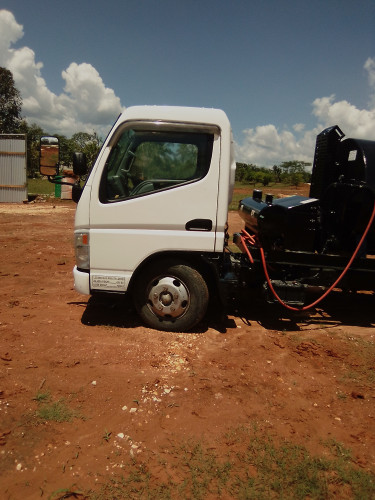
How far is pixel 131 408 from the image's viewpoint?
2961mm

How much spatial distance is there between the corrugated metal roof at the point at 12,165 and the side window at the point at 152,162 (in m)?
16.0

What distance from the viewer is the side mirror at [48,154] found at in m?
3.76

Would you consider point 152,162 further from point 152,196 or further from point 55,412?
point 55,412

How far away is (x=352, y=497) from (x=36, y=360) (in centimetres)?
295

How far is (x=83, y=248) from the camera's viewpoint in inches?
161

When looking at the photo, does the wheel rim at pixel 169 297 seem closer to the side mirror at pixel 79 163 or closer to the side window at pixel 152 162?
the side window at pixel 152 162

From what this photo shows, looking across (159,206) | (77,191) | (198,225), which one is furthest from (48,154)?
(198,225)

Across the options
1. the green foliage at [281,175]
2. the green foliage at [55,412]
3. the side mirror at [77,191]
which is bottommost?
the green foliage at [55,412]

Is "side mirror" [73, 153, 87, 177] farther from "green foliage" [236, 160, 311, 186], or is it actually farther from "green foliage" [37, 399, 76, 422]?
"green foliage" [236, 160, 311, 186]

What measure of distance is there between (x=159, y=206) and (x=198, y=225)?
1.59 feet

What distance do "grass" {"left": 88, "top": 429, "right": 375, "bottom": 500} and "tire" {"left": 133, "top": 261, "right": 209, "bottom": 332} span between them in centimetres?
172

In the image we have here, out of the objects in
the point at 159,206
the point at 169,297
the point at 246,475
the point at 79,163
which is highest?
the point at 79,163

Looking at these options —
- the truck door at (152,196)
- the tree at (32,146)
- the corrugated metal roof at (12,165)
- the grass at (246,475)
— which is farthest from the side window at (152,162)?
the tree at (32,146)

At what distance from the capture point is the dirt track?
250 cm
